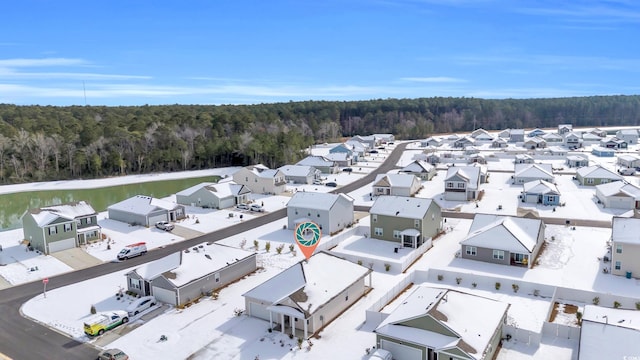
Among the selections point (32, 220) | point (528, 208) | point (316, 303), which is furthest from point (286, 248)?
point (528, 208)

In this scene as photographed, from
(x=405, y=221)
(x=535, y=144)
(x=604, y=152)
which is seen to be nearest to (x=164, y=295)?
(x=405, y=221)

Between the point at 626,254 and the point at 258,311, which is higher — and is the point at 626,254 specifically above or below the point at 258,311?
above

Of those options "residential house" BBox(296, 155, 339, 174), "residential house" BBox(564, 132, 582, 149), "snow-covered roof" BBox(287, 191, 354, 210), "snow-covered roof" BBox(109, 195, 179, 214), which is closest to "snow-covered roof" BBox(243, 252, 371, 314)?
"snow-covered roof" BBox(287, 191, 354, 210)

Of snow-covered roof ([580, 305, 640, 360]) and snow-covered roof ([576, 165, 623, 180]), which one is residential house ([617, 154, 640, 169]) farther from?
snow-covered roof ([580, 305, 640, 360])

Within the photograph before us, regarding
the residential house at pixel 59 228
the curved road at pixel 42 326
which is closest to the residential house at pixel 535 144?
the curved road at pixel 42 326

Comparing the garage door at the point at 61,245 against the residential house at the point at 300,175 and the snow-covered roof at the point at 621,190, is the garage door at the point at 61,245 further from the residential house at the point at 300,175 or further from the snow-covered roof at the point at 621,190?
the snow-covered roof at the point at 621,190

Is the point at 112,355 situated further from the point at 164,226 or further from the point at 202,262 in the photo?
the point at 164,226
